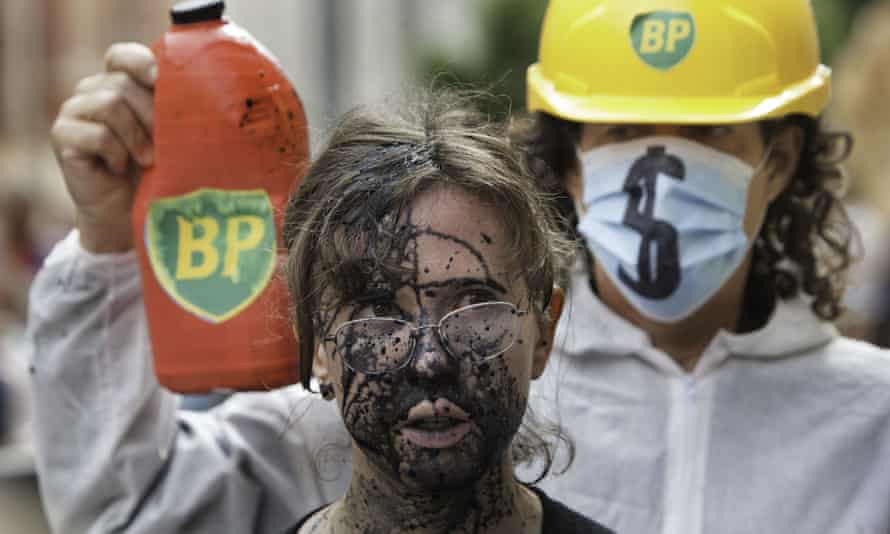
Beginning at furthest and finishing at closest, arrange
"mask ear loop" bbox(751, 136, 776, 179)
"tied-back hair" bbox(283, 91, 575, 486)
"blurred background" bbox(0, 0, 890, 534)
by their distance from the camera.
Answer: "blurred background" bbox(0, 0, 890, 534) < "mask ear loop" bbox(751, 136, 776, 179) < "tied-back hair" bbox(283, 91, 575, 486)

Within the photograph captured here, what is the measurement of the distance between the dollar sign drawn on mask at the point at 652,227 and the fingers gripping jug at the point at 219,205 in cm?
77

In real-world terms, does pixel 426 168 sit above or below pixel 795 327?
above

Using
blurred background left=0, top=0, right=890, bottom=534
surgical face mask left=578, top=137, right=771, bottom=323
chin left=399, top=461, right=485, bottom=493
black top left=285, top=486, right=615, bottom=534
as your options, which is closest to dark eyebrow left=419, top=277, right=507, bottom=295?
chin left=399, top=461, right=485, bottom=493

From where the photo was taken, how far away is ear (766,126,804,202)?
386 centimetres

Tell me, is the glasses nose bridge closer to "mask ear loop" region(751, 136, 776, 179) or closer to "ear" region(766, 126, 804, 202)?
"mask ear loop" region(751, 136, 776, 179)

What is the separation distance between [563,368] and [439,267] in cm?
126

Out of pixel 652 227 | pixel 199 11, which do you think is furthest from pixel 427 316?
pixel 652 227

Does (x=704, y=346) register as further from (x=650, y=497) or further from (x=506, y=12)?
(x=506, y=12)

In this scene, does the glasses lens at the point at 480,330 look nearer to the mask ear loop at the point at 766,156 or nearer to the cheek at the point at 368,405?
the cheek at the point at 368,405

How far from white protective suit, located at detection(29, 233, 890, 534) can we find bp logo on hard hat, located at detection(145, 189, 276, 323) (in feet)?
0.94

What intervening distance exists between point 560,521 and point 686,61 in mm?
1248

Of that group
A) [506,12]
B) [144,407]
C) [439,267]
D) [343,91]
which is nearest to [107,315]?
[144,407]

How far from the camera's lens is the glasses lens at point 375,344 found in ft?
8.54

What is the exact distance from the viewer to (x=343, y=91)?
19.6m
